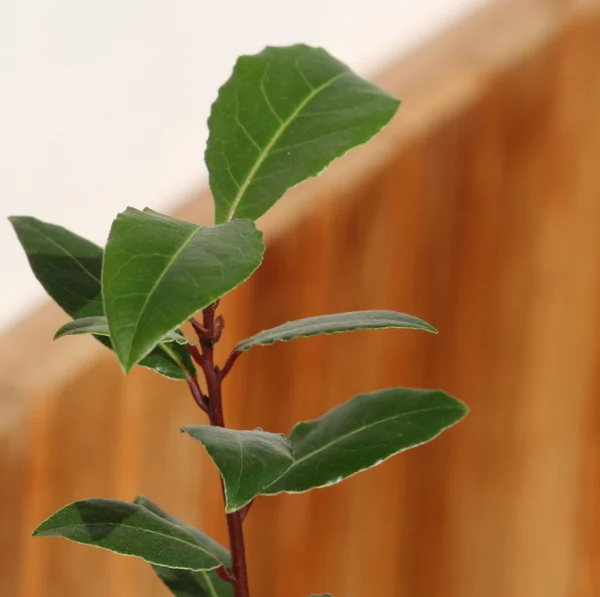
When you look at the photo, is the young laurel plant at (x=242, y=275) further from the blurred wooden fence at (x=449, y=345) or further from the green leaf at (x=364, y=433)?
the blurred wooden fence at (x=449, y=345)

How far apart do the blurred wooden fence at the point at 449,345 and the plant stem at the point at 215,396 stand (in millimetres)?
449

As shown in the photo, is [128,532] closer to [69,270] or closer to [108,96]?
[69,270]

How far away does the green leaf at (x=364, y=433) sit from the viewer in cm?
46

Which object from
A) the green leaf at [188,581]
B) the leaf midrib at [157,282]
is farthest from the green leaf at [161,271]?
the green leaf at [188,581]

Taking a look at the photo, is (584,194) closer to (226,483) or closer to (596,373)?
(596,373)

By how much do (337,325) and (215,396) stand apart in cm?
→ 7

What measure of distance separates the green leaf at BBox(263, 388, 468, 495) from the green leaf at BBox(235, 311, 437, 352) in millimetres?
68

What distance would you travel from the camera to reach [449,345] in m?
1.08

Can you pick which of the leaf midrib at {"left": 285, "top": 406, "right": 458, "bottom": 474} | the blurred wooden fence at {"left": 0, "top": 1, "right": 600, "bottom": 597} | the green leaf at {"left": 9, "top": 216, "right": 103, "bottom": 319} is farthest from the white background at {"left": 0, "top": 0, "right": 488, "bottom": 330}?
the leaf midrib at {"left": 285, "top": 406, "right": 458, "bottom": 474}

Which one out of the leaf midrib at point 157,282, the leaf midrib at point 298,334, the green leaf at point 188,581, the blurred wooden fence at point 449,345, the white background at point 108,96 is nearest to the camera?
the leaf midrib at point 157,282

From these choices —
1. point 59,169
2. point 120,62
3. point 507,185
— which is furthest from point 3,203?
point 507,185

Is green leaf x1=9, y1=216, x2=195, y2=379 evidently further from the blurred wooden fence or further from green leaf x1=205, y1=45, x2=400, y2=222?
the blurred wooden fence

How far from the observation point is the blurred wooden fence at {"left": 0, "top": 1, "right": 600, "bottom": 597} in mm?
966

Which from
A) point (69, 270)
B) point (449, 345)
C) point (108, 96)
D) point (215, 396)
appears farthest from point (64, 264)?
point (449, 345)
